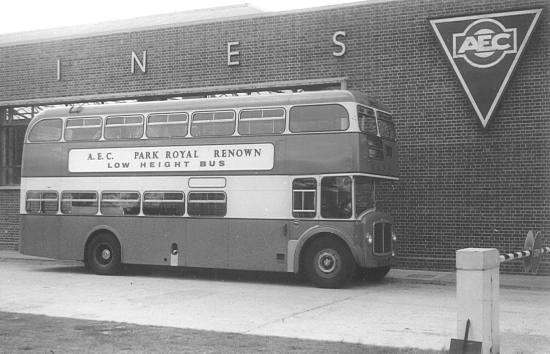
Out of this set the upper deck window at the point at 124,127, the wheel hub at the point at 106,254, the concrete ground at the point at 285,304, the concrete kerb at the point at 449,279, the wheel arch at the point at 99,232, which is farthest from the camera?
the wheel hub at the point at 106,254

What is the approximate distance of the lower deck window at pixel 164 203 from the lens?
14695 millimetres

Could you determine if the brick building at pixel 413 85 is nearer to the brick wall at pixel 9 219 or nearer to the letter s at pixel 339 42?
the letter s at pixel 339 42

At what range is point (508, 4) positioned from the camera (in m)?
15.5

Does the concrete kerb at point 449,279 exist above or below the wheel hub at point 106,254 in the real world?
below

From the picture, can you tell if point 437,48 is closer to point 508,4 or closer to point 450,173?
point 508,4

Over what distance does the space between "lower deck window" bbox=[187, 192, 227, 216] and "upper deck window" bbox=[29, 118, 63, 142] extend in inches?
154

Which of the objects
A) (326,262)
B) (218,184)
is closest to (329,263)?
(326,262)

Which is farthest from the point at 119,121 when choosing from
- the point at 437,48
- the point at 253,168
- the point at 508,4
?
the point at 508,4

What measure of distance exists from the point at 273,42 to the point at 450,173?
5.88 meters

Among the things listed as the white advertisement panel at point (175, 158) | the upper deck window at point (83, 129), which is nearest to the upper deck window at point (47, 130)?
the upper deck window at point (83, 129)

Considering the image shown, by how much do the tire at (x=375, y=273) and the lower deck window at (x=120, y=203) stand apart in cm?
524

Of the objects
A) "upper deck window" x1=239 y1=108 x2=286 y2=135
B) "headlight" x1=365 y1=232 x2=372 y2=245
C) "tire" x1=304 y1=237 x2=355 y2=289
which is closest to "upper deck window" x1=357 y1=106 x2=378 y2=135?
"upper deck window" x1=239 y1=108 x2=286 y2=135

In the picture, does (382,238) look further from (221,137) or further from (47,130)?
(47,130)

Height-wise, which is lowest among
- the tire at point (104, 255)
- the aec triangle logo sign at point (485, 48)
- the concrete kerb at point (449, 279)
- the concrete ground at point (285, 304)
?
the concrete ground at point (285, 304)
